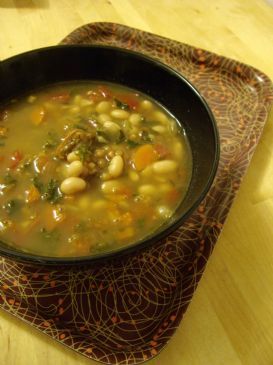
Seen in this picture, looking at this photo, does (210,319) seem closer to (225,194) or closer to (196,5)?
(225,194)

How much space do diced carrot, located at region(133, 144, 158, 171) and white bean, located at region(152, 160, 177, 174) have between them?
48mm

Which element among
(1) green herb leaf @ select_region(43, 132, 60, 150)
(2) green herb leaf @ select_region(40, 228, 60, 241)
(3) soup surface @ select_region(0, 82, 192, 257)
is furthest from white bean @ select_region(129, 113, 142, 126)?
(2) green herb leaf @ select_region(40, 228, 60, 241)

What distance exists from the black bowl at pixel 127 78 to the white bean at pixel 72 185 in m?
0.40

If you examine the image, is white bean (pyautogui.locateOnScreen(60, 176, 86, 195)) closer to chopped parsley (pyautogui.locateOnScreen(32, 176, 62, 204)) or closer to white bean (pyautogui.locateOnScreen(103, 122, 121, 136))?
chopped parsley (pyautogui.locateOnScreen(32, 176, 62, 204))

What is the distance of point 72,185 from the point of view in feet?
4.93

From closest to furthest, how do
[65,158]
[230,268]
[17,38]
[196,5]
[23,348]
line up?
1. [23,348]
2. [230,268]
3. [65,158]
4. [17,38]
5. [196,5]

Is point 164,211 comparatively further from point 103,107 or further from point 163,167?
point 103,107

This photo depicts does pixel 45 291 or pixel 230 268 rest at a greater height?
pixel 230 268

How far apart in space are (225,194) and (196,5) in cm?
190

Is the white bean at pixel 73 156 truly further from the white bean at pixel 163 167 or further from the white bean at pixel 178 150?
the white bean at pixel 178 150

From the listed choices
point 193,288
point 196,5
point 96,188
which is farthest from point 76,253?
point 196,5

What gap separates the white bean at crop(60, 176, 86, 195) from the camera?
1.50 m

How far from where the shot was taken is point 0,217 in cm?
145

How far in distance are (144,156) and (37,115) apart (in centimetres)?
58
